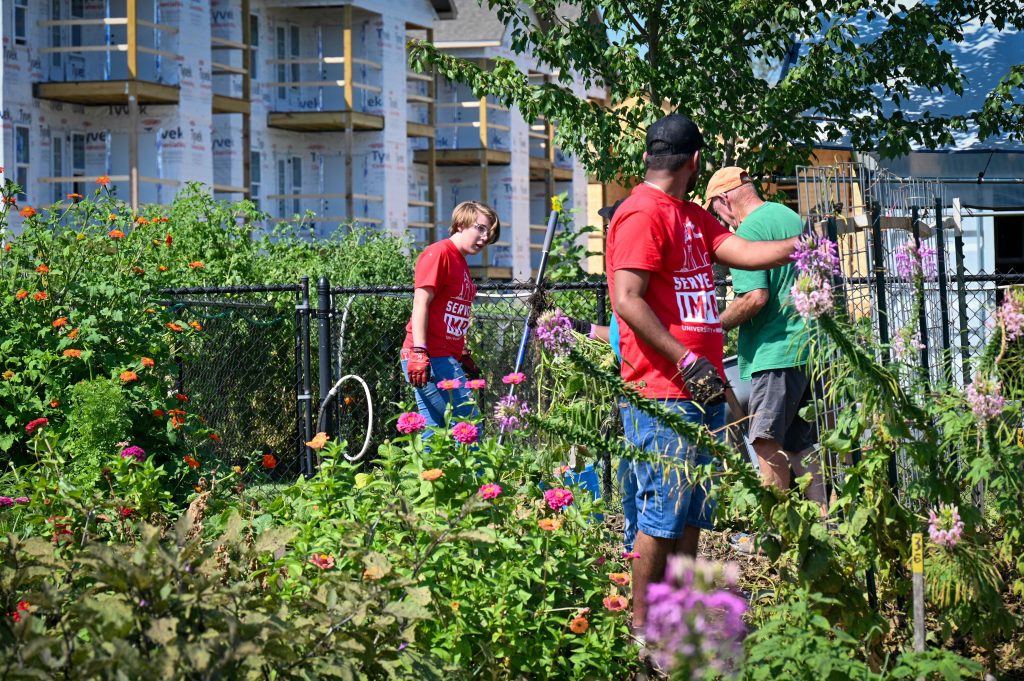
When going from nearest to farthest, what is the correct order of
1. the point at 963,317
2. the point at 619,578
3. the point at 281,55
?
the point at 619,578, the point at 963,317, the point at 281,55

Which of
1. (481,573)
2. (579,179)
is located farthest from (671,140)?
(579,179)

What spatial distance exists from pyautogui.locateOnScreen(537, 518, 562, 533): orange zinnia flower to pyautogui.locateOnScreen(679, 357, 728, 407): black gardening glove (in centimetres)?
58

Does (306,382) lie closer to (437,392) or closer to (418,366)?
(437,392)

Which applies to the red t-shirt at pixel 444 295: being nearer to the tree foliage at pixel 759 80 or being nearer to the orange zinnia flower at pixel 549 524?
the orange zinnia flower at pixel 549 524

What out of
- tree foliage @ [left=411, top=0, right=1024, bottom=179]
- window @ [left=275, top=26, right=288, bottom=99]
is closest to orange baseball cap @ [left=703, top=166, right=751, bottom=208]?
tree foliage @ [left=411, top=0, right=1024, bottom=179]

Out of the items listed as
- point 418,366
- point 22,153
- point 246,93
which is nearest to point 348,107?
point 246,93

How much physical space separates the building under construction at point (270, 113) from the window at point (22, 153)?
30 millimetres

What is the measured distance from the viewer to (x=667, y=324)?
4.26m

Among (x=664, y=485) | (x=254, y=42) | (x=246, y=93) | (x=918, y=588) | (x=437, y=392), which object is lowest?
(x=918, y=588)

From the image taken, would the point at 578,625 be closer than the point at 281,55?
Yes

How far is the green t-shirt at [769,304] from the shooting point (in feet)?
17.9

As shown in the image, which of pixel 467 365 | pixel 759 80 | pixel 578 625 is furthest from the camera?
pixel 759 80

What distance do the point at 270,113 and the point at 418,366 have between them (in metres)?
29.5

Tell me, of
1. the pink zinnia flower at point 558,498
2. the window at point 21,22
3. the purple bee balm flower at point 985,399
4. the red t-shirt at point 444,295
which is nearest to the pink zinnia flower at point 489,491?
the pink zinnia flower at point 558,498
